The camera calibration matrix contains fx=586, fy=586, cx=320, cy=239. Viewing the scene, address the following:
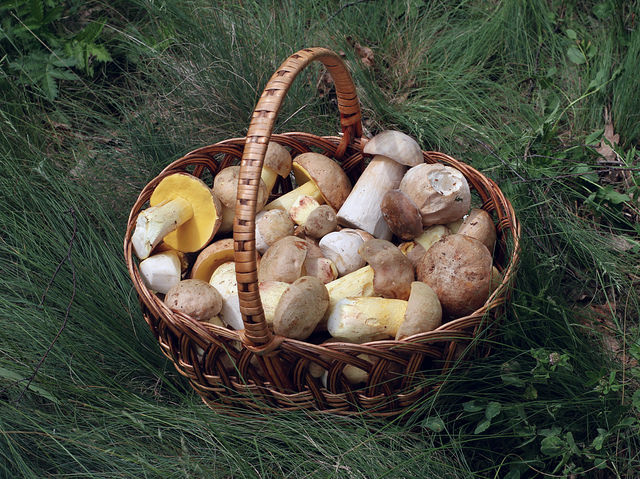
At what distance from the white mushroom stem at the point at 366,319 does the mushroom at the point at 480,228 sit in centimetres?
46

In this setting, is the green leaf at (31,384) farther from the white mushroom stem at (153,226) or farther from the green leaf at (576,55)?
the green leaf at (576,55)

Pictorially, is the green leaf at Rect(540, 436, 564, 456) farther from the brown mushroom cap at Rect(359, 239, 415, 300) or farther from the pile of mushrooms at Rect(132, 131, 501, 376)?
the brown mushroom cap at Rect(359, 239, 415, 300)

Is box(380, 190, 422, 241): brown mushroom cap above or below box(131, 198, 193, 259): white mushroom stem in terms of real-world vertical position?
below

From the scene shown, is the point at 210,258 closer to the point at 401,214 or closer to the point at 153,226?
the point at 153,226

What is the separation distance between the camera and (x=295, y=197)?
2471mm

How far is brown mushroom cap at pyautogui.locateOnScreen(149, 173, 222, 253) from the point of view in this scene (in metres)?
2.23

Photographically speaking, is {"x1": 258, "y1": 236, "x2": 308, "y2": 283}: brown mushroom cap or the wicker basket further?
{"x1": 258, "y1": 236, "x2": 308, "y2": 283}: brown mushroom cap

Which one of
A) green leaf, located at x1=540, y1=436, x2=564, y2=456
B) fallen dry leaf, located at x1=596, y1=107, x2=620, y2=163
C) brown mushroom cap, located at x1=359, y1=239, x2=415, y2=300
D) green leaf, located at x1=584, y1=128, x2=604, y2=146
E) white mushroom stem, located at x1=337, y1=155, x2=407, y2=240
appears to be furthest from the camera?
fallen dry leaf, located at x1=596, y1=107, x2=620, y2=163

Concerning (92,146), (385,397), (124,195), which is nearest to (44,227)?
(124,195)

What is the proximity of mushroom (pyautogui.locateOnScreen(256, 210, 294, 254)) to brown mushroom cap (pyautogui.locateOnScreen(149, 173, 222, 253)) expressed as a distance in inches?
6.5

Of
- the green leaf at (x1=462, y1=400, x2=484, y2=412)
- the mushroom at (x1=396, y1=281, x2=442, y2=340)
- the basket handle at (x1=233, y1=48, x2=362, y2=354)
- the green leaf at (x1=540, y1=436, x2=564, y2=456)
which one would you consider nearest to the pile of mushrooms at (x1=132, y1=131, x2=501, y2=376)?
the mushroom at (x1=396, y1=281, x2=442, y2=340)

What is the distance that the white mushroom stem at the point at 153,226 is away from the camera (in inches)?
83.3

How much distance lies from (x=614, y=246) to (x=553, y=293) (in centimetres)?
52

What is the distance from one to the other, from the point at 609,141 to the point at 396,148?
4.27 feet
